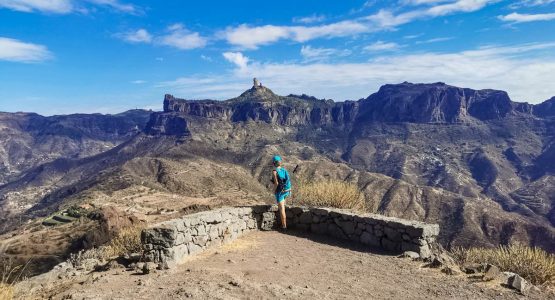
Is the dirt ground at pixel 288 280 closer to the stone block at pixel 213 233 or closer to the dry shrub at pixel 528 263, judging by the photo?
the stone block at pixel 213 233

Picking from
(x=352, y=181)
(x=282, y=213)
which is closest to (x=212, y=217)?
(x=282, y=213)

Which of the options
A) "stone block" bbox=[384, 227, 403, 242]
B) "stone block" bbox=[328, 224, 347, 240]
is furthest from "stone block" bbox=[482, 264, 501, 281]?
"stone block" bbox=[328, 224, 347, 240]

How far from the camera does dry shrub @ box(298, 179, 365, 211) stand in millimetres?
15031

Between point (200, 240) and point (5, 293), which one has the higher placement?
point (5, 293)

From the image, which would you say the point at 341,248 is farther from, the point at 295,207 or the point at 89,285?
the point at 89,285

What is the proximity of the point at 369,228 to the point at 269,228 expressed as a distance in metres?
3.31

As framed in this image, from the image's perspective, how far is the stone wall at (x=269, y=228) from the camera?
9523 mm

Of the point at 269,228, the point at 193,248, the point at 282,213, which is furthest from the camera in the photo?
the point at 269,228

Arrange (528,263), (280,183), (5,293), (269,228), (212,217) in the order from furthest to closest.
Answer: (269,228)
(280,183)
(212,217)
(528,263)
(5,293)

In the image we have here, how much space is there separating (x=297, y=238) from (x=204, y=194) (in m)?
56.5

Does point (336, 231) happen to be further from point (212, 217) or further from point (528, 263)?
point (528, 263)

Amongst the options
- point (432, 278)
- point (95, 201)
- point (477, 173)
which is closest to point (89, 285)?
point (432, 278)

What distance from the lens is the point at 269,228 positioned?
43.5 feet

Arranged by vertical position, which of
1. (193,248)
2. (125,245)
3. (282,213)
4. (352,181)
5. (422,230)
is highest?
(422,230)
